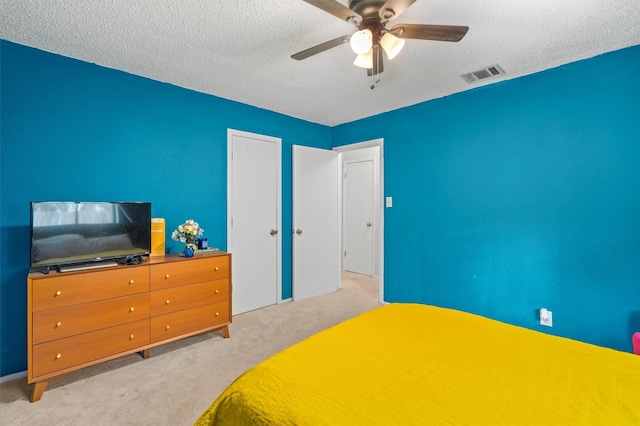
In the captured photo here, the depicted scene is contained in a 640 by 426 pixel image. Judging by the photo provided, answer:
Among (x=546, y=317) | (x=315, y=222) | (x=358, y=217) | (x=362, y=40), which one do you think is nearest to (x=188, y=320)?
(x=315, y=222)

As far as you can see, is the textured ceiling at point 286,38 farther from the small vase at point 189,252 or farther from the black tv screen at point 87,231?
the small vase at point 189,252

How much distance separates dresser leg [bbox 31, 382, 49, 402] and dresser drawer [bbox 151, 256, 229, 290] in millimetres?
852

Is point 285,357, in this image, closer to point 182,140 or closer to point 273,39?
point 273,39

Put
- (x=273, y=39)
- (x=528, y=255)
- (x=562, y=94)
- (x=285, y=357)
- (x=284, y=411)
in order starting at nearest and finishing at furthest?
(x=284, y=411) < (x=285, y=357) < (x=273, y=39) < (x=562, y=94) < (x=528, y=255)

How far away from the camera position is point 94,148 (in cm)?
258

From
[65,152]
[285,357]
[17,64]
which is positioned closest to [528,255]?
[285,357]

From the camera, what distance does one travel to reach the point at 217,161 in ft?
11.0

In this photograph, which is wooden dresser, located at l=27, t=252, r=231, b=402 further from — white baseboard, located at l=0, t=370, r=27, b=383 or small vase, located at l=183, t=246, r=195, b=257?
white baseboard, located at l=0, t=370, r=27, b=383

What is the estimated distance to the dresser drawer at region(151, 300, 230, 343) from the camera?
249 centimetres

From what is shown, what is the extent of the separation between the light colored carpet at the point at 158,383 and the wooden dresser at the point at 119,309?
137mm

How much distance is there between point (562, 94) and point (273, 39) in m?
2.46

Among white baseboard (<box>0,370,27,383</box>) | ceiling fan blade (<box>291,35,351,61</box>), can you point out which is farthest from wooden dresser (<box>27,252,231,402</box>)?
ceiling fan blade (<box>291,35,351,61</box>)

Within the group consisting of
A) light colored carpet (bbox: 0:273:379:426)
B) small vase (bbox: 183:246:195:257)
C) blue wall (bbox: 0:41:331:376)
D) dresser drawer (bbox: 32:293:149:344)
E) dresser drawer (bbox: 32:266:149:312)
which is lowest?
light colored carpet (bbox: 0:273:379:426)

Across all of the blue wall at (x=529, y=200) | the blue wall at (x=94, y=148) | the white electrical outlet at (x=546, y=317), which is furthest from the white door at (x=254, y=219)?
the white electrical outlet at (x=546, y=317)
